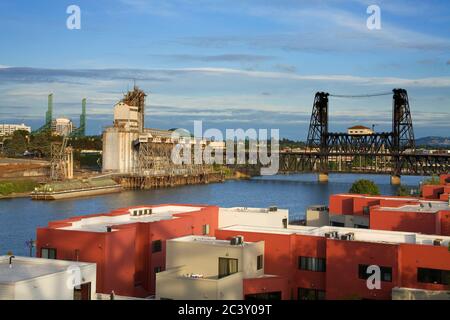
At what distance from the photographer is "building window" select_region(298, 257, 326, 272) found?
8410mm

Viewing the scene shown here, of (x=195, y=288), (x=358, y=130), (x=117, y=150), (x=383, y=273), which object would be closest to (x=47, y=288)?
(x=195, y=288)

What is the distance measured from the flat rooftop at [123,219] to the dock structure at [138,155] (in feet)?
91.8

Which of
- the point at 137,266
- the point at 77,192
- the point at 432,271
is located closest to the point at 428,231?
the point at 432,271

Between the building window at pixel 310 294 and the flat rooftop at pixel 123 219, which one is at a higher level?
the flat rooftop at pixel 123 219

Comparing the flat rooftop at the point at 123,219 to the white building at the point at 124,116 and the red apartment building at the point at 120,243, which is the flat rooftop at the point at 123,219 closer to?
the red apartment building at the point at 120,243

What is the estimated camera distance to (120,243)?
8.66 metres

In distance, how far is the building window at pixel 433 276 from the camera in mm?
7516

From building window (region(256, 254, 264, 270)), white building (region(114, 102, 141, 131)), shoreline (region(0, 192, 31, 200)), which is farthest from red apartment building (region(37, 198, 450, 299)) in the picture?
white building (region(114, 102, 141, 131))

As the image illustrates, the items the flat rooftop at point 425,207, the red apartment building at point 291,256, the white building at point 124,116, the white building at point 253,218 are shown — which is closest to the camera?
the red apartment building at point 291,256

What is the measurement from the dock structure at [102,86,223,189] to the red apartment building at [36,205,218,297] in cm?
2977

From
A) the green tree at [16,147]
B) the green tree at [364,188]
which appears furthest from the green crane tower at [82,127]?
the green tree at [364,188]

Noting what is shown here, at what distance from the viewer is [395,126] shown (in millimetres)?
51531

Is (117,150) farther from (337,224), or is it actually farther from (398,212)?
(398,212)
